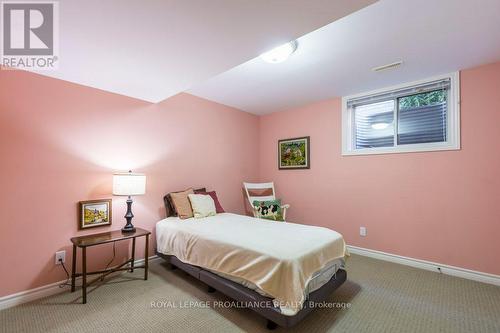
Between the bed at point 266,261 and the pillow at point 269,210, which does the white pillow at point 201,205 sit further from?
the pillow at point 269,210

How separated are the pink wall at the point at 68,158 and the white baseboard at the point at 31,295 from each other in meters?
0.05

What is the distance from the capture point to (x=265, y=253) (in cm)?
170

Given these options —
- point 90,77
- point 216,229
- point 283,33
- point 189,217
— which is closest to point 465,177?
point 283,33

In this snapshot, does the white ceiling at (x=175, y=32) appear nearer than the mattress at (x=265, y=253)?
Yes

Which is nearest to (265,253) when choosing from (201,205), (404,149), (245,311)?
(245,311)

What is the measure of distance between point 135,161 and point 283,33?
225cm

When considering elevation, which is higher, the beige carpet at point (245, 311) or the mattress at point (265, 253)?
the mattress at point (265, 253)

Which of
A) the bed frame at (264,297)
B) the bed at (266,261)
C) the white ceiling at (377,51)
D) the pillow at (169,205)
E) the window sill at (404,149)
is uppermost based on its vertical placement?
the white ceiling at (377,51)

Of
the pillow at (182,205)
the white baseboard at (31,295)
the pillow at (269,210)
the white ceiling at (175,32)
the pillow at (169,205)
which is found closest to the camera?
the white ceiling at (175,32)

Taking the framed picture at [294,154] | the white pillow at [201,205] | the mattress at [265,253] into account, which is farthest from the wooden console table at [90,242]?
the framed picture at [294,154]

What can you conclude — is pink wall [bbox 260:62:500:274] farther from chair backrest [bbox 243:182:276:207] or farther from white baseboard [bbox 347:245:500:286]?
chair backrest [bbox 243:182:276:207]

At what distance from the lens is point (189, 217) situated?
9.32 ft

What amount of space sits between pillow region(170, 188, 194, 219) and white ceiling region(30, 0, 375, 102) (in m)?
1.46

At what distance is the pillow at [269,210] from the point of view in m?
3.46
